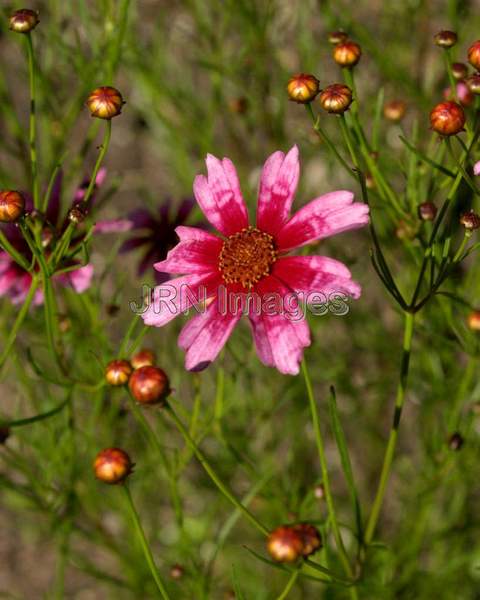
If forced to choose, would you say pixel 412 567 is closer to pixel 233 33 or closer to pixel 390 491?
pixel 390 491

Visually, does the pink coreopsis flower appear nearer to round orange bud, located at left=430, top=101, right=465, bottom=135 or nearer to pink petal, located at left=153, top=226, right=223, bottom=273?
pink petal, located at left=153, top=226, right=223, bottom=273

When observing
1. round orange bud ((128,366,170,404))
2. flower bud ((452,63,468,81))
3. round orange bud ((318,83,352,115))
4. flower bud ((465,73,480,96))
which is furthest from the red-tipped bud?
flower bud ((452,63,468,81))

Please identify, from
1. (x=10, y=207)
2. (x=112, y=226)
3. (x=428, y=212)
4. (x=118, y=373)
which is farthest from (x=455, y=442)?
(x=10, y=207)

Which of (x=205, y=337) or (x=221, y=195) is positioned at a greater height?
(x=221, y=195)

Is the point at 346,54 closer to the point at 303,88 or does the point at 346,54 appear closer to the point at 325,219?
the point at 303,88

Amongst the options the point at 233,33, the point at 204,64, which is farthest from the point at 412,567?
the point at 233,33

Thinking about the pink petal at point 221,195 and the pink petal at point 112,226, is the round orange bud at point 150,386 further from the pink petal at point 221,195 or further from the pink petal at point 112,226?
the pink petal at point 112,226
